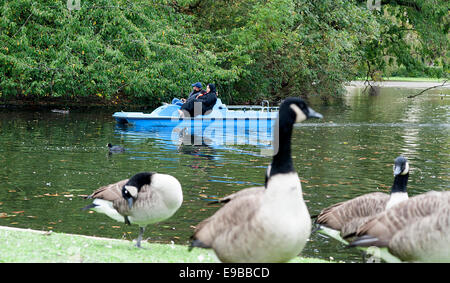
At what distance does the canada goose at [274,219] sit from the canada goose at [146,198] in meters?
2.03

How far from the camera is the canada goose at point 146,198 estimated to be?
26.8 feet

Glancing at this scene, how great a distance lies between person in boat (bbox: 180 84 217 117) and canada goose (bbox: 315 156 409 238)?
19.0m

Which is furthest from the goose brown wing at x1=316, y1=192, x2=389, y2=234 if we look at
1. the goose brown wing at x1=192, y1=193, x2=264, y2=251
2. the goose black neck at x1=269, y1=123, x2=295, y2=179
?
the goose black neck at x1=269, y1=123, x2=295, y2=179

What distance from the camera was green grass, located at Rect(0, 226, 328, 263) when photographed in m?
7.55

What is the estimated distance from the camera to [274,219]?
18.6 ft

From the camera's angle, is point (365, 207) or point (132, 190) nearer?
point (132, 190)

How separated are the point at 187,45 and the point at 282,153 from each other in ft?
96.6

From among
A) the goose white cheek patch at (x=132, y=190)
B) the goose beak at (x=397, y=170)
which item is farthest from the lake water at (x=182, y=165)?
the goose white cheek patch at (x=132, y=190)

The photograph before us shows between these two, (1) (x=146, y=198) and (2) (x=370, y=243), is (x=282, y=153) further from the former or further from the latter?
(1) (x=146, y=198)

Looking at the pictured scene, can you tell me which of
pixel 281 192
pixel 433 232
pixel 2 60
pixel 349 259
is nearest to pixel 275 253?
pixel 281 192

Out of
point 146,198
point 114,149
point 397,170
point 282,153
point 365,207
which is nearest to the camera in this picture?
point 282,153

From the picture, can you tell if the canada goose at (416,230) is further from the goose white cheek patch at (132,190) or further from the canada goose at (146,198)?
the goose white cheek patch at (132,190)

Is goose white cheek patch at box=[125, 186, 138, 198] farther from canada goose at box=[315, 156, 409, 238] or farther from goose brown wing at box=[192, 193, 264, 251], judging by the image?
canada goose at box=[315, 156, 409, 238]

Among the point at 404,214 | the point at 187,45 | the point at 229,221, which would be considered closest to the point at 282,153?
the point at 229,221
